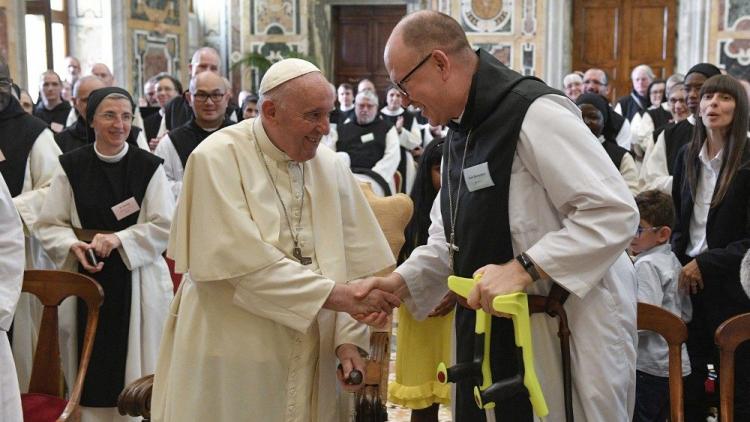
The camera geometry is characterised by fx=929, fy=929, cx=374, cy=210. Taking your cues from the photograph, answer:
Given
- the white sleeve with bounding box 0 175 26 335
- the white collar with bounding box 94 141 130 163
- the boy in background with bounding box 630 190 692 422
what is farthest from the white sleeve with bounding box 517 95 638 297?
the white collar with bounding box 94 141 130 163

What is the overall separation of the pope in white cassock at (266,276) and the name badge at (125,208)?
147 cm

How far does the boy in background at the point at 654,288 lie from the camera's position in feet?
12.4

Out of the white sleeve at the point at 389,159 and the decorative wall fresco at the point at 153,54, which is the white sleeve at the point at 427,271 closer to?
the white sleeve at the point at 389,159

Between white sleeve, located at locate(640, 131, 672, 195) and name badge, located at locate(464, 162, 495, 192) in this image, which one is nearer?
name badge, located at locate(464, 162, 495, 192)

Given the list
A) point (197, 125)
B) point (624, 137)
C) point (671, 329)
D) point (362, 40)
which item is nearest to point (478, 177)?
point (671, 329)

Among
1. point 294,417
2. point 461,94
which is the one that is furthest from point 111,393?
point 461,94

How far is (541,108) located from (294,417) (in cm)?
123

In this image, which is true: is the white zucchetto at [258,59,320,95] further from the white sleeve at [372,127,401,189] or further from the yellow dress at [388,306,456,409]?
the white sleeve at [372,127,401,189]

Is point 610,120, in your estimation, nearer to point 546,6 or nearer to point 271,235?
point 271,235

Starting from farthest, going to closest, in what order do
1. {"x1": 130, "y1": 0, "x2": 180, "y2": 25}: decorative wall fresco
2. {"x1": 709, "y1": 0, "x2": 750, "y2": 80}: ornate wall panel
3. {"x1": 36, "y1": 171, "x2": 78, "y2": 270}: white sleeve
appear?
1. {"x1": 709, "y1": 0, "x2": 750, "y2": 80}: ornate wall panel
2. {"x1": 130, "y1": 0, "x2": 180, "y2": 25}: decorative wall fresco
3. {"x1": 36, "y1": 171, "x2": 78, "y2": 270}: white sleeve

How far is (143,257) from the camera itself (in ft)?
14.0

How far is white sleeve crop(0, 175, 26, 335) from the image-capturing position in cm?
292

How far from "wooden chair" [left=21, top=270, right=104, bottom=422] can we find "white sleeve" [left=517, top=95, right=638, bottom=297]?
6.00 feet

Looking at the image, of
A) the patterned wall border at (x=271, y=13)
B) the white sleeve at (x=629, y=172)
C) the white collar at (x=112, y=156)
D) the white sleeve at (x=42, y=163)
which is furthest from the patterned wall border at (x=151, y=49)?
the white collar at (x=112, y=156)
